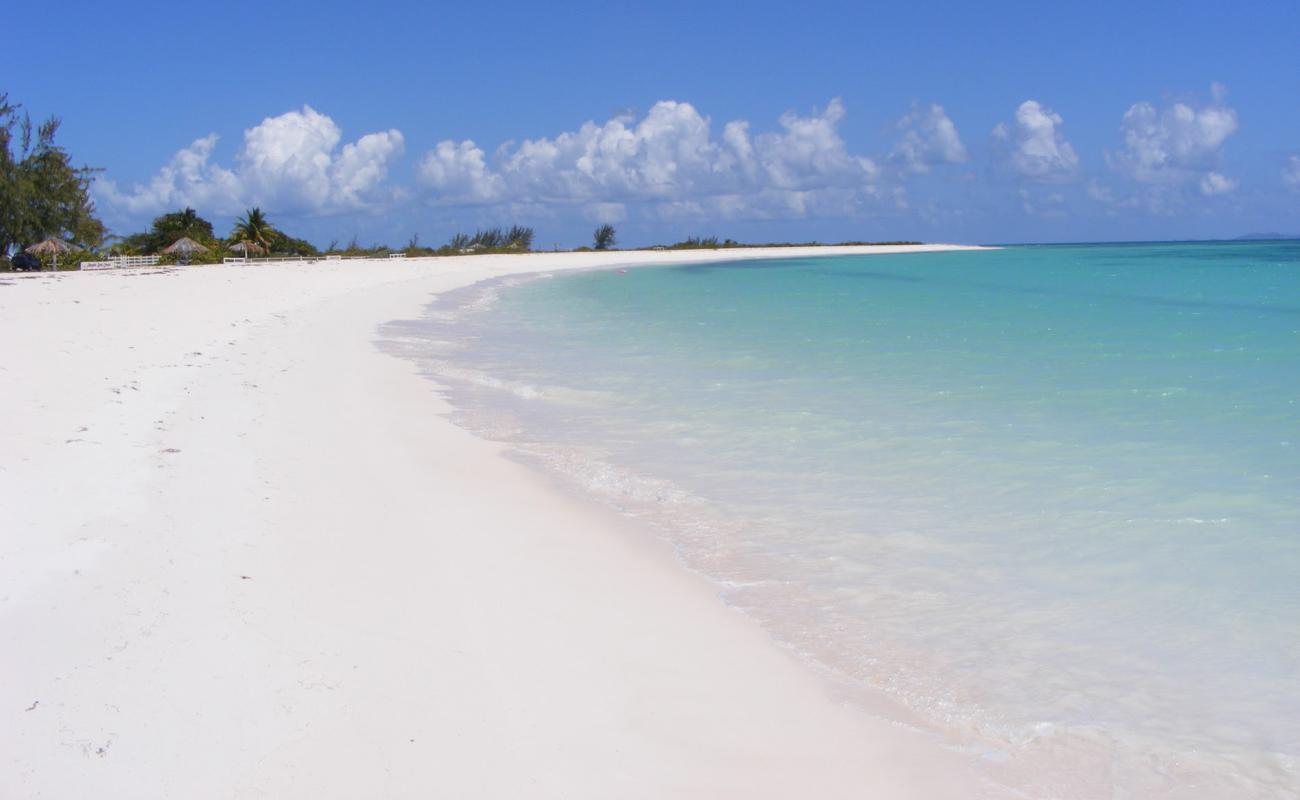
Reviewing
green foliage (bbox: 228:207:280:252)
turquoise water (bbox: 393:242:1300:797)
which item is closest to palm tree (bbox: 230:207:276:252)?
green foliage (bbox: 228:207:280:252)

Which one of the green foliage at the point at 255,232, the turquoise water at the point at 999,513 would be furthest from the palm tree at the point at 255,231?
the turquoise water at the point at 999,513

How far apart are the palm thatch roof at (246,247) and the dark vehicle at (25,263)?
43.2 feet

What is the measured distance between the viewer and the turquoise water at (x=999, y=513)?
3383mm

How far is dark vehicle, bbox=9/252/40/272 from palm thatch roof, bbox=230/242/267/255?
1317cm

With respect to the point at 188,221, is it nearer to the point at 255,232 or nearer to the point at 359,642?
the point at 255,232

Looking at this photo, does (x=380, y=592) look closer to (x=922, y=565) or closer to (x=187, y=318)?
(x=922, y=565)

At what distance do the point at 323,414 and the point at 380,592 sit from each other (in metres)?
4.05

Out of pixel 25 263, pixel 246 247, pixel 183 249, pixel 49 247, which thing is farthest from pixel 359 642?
pixel 246 247

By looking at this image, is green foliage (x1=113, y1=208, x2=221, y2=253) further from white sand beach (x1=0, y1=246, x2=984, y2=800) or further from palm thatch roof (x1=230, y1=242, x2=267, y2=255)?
white sand beach (x1=0, y1=246, x2=984, y2=800)

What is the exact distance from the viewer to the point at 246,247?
44.8 m

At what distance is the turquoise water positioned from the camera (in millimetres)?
3383

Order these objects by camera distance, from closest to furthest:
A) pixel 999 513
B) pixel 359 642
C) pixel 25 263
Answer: pixel 359 642, pixel 999 513, pixel 25 263

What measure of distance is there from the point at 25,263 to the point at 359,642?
32743 millimetres

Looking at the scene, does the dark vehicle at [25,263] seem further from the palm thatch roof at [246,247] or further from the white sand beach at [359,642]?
the white sand beach at [359,642]
